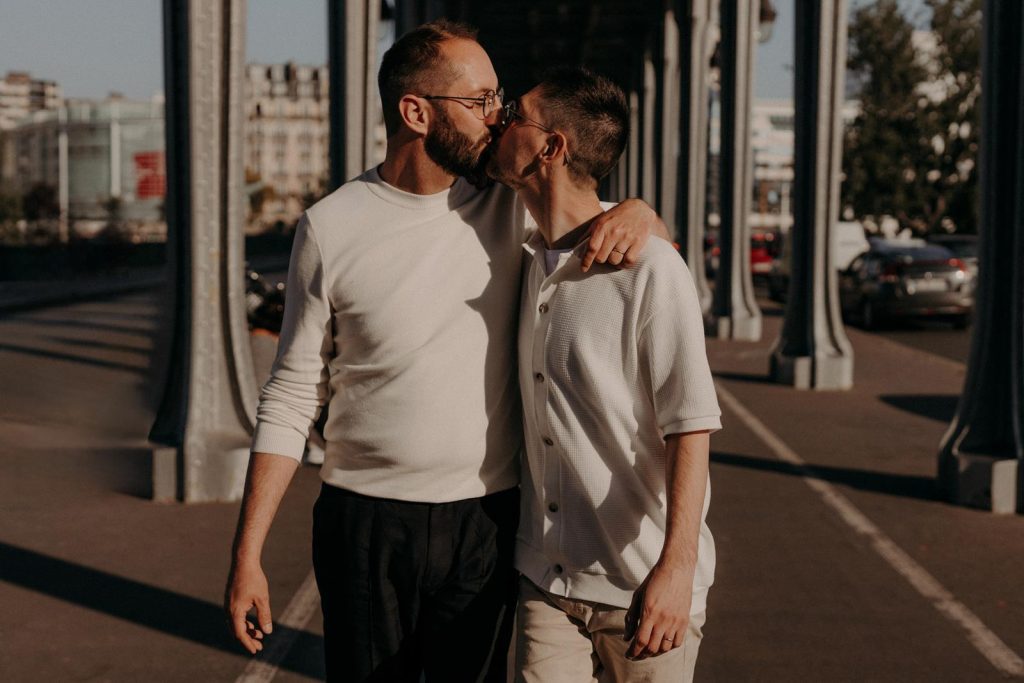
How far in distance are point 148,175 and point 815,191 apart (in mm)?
136882

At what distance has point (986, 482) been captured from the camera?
27.8 feet

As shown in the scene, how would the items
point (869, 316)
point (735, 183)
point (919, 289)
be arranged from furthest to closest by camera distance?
point (869, 316) < point (919, 289) < point (735, 183)

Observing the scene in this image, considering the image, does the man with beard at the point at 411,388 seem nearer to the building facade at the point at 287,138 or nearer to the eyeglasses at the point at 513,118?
the eyeglasses at the point at 513,118

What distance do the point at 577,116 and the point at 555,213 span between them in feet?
0.73

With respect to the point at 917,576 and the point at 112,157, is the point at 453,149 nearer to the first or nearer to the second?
the point at 917,576

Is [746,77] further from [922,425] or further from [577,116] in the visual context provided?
[577,116]

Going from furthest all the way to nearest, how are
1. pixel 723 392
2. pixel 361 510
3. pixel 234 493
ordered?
pixel 723 392, pixel 234 493, pixel 361 510

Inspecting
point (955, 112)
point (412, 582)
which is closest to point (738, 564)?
point (412, 582)

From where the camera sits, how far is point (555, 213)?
9.77 ft

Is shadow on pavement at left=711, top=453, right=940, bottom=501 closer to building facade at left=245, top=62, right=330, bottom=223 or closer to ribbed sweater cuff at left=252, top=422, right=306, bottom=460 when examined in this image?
ribbed sweater cuff at left=252, top=422, right=306, bottom=460

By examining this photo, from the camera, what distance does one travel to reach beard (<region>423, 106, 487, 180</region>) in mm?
3037

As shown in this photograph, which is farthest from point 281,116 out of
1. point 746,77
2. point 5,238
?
point 746,77

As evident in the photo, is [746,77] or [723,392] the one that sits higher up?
[746,77]

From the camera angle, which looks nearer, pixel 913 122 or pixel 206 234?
pixel 206 234
